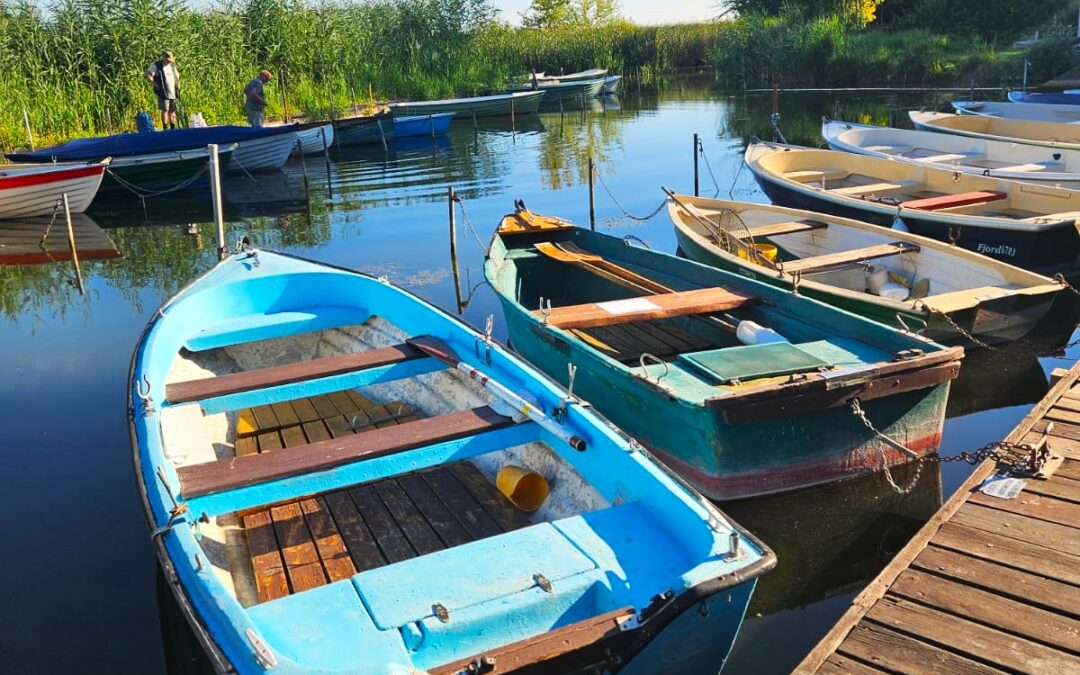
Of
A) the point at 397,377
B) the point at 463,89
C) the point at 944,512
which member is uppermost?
the point at 463,89

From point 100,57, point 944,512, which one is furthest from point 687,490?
point 100,57

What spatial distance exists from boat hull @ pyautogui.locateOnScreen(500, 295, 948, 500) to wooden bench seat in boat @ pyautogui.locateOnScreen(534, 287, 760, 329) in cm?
72

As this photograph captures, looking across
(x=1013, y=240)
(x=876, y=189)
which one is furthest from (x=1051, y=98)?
(x=1013, y=240)

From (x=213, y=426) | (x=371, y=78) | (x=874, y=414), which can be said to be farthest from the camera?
(x=371, y=78)

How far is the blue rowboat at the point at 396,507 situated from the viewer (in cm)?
314

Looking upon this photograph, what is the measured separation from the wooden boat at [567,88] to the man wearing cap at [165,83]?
16496mm

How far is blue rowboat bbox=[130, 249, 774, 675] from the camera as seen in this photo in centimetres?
314

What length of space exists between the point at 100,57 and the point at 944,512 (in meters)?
22.5

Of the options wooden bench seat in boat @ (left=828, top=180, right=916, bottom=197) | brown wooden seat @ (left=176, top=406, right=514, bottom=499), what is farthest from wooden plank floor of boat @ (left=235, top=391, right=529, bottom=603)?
wooden bench seat in boat @ (left=828, top=180, right=916, bottom=197)

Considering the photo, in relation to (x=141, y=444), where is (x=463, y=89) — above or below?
above

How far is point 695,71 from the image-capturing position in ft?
→ 156

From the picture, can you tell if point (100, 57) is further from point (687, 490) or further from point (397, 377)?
point (687, 490)

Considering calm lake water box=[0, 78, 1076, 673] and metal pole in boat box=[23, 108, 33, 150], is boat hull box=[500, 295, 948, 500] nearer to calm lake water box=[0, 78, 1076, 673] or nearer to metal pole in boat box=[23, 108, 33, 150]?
calm lake water box=[0, 78, 1076, 673]

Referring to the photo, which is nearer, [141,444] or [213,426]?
[141,444]
